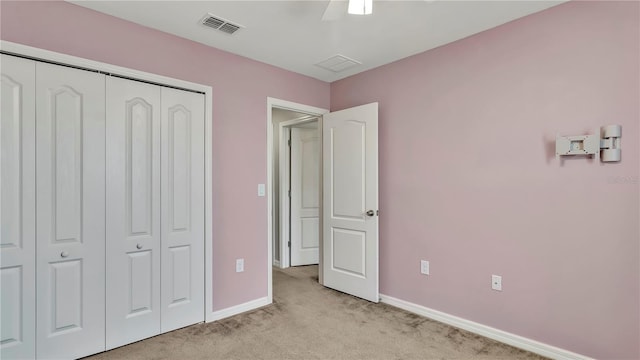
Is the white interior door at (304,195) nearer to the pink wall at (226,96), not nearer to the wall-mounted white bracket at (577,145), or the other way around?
the pink wall at (226,96)

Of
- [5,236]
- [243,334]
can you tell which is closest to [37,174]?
[5,236]

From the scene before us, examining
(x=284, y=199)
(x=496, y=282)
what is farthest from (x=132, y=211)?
(x=496, y=282)

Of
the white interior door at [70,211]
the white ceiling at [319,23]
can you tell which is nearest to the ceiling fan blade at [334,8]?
the white ceiling at [319,23]

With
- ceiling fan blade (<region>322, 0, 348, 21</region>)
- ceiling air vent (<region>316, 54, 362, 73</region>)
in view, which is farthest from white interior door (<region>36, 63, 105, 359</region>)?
ceiling air vent (<region>316, 54, 362, 73</region>)

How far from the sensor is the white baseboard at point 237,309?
2886mm

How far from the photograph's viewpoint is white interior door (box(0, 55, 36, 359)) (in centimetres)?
197

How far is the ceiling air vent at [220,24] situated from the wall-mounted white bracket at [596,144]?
Answer: 250 centimetres

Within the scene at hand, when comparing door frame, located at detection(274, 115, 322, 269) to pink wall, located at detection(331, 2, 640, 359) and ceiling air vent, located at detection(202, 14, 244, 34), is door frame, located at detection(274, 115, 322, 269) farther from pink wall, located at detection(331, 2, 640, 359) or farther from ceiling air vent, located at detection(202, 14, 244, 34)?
ceiling air vent, located at detection(202, 14, 244, 34)

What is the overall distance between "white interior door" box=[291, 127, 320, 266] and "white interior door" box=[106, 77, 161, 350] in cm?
240

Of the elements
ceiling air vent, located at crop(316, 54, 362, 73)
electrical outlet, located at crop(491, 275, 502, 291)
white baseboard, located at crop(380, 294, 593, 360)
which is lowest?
white baseboard, located at crop(380, 294, 593, 360)

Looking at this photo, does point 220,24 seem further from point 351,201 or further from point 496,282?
point 496,282

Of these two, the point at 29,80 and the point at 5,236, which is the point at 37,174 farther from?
the point at 29,80

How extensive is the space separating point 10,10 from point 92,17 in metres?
0.43

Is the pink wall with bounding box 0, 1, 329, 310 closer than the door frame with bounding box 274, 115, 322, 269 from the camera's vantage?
Yes
